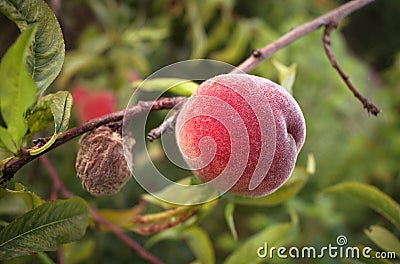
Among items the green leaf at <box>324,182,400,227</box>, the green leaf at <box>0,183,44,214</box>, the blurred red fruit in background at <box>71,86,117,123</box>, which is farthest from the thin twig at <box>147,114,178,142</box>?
the blurred red fruit in background at <box>71,86,117,123</box>

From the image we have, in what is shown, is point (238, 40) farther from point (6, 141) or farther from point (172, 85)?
point (6, 141)

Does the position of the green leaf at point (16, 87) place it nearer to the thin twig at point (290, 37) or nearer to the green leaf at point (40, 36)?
the green leaf at point (40, 36)

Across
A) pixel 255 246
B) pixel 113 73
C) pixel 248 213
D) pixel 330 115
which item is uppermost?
pixel 113 73

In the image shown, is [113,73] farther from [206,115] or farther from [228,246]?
[206,115]

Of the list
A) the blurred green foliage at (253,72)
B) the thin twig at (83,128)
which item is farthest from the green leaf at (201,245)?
the thin twig at (83,128)

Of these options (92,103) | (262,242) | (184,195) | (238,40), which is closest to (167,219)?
(184,195)

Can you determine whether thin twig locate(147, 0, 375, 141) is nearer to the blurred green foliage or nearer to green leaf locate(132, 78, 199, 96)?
green leaf locate(132, 78, 199, 96)

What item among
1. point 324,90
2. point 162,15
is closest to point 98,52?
point 162,15
